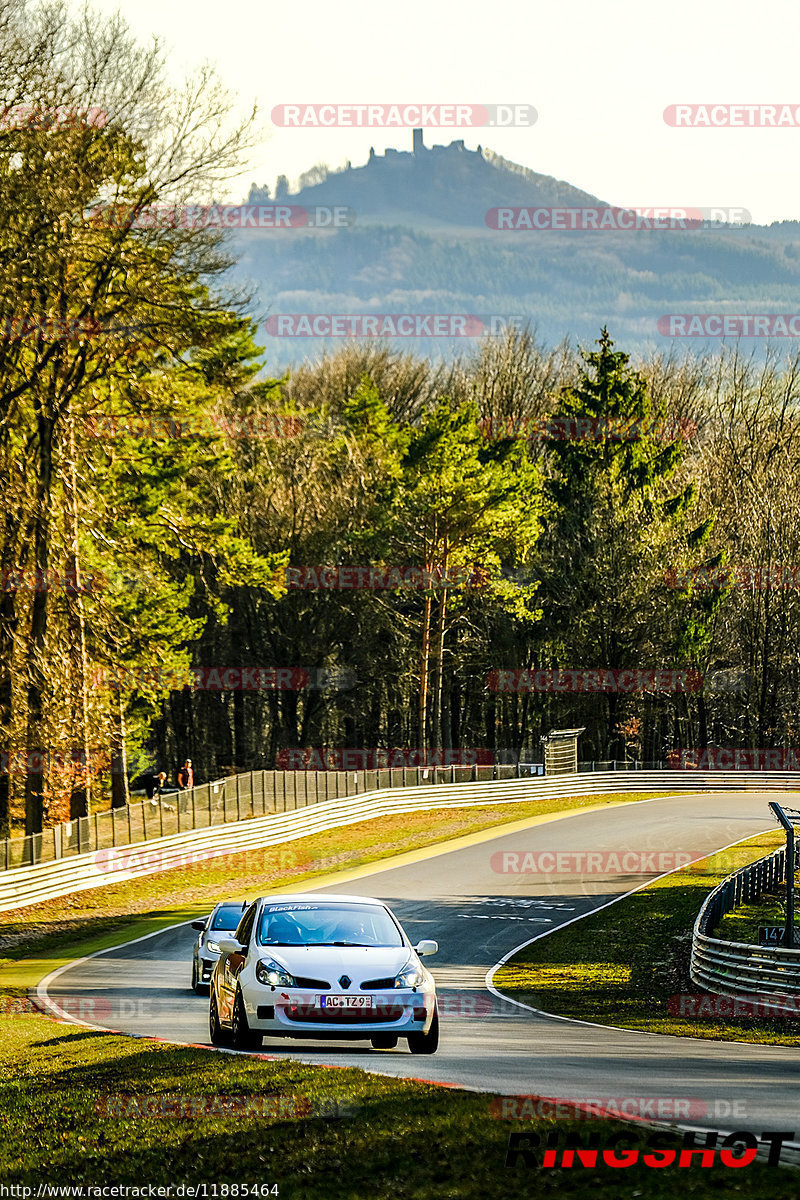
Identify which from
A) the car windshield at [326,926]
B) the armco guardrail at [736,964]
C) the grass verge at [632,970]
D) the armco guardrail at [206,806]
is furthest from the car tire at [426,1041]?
the armco guardrail at [206,806]

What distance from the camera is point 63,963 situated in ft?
85.7

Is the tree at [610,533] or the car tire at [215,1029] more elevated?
the tree at [610,533]

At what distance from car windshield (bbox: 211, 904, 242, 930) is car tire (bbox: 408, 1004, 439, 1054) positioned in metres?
8.07

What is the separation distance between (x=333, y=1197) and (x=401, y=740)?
238 ft

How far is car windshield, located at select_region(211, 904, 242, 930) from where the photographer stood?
20.7 meters

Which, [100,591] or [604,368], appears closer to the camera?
[100,591]

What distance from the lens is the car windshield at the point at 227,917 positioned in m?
20.7

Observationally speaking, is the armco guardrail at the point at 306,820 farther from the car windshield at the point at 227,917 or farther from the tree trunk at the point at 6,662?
the car windshield at the point at 227,917

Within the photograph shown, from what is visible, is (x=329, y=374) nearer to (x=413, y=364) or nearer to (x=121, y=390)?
(x=413, y=364)

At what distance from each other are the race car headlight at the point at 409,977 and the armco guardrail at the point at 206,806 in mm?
20166

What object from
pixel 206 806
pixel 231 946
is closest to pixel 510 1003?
pixel 231 946

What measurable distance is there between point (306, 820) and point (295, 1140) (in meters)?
34.4

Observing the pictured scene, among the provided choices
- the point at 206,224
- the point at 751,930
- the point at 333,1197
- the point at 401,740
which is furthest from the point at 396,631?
the point at 333,1197

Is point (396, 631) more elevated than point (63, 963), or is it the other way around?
point (396, 631)
